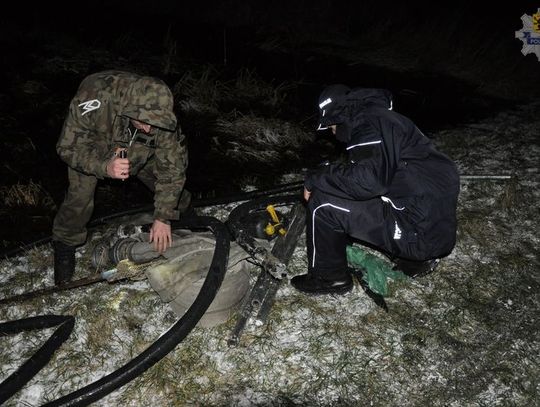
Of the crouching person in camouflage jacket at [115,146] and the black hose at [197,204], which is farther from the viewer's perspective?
the black hose at [197,204]

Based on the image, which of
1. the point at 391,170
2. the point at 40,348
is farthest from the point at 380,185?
the point at 40,348

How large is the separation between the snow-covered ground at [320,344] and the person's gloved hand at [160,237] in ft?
1.58

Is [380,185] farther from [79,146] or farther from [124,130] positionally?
[79,146]

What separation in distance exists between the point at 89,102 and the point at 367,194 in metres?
1.97

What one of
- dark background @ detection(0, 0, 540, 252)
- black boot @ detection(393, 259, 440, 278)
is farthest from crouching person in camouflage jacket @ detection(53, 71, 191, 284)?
black boot @ detection(393, 259, 440, 278)

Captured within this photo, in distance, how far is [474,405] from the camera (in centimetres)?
263

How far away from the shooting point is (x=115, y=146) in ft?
9.87

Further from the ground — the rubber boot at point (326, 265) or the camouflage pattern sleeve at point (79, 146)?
the camouflage pattern sleeve at point (79, 146)

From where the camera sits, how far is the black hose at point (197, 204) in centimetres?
344

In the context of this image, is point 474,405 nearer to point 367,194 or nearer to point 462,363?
point 462,363

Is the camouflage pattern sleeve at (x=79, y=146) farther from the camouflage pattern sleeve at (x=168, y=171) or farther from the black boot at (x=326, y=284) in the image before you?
the black boot at (x=326, y=284)

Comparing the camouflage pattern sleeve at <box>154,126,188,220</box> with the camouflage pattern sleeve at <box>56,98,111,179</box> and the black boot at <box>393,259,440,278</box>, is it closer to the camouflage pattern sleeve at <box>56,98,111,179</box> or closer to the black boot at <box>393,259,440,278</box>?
the camouflage pattern sleeve at <box>56,98,111,179</box>

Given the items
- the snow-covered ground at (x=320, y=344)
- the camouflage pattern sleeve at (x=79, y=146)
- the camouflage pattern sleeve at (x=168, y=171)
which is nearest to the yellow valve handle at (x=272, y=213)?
the snow-covered ground at (x=320, y=344)

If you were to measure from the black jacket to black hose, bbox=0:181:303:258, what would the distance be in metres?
1.52
